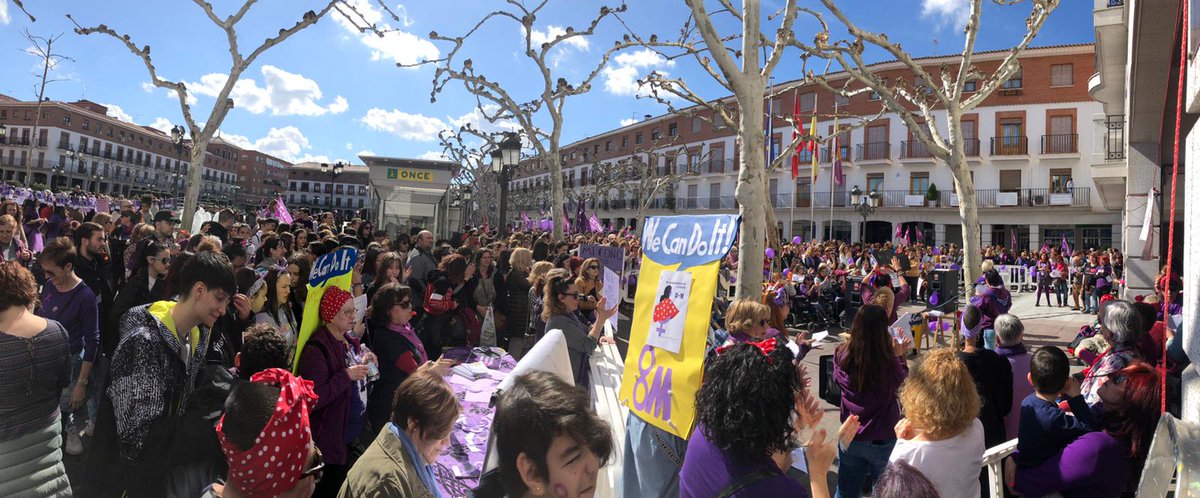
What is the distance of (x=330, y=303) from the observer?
304cm

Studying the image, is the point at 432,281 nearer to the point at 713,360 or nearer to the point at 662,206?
the point at 713,360

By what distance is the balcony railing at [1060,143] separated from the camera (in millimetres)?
30516

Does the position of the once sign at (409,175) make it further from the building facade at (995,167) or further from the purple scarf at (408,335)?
the purple scarf at (408,335)

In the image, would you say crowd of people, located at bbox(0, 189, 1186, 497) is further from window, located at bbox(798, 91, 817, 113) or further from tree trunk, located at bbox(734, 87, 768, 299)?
window, located at bbox(798, 91, 817, 113)

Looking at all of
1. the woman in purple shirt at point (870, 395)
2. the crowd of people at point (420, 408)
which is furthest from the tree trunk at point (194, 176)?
the woman in purple shirt at point (870, 395)

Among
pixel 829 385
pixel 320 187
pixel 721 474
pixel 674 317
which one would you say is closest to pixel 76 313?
pixel 674 317

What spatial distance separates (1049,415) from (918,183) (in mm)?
35963

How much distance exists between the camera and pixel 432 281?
6254 millimetres

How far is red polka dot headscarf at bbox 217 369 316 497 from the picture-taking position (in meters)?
1.83

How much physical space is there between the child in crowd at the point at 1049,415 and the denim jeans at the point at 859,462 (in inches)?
24.6

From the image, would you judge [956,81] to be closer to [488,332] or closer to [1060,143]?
[488,332]

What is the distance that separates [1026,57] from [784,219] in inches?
618

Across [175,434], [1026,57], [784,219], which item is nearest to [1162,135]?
[175,434]

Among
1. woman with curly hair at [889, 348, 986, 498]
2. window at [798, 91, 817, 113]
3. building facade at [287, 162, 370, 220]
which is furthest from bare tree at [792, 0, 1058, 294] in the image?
building facade at [287, 162, 370, 220]
